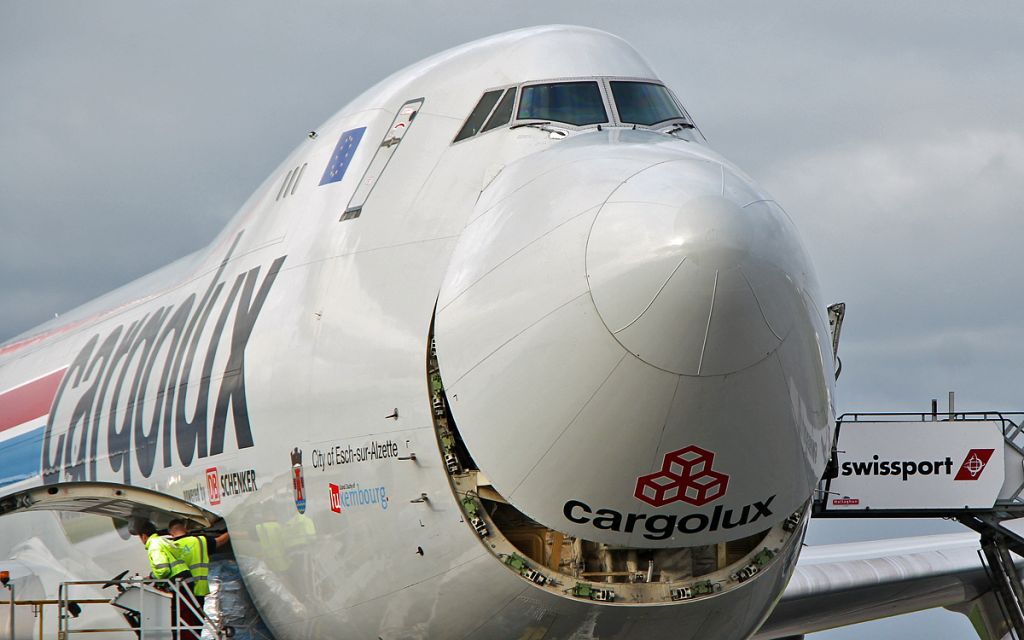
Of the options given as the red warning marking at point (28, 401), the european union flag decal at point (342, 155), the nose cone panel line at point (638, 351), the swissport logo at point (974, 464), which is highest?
the red warning marking at point (28, 401)

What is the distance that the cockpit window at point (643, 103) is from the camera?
35.6 feet

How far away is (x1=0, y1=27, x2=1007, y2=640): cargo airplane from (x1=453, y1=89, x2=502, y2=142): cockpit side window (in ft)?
0.08

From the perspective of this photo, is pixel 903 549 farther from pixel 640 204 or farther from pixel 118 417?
pixel 640 204

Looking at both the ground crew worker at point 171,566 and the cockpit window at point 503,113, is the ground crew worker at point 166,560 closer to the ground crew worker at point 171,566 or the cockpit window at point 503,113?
the ground crew worker at point 171,566

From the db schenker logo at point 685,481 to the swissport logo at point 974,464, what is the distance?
14.7m

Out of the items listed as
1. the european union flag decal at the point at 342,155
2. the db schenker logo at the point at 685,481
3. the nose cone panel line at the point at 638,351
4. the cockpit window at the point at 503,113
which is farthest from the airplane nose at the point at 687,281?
the european union flag decal at the point at 342,155

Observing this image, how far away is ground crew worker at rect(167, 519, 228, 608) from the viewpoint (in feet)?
39.4

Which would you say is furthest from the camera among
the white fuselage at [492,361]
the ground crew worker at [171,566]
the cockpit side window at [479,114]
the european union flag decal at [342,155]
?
the ground crew worker at [171,566]

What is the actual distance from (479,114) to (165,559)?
4.88 metres

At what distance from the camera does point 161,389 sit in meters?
13.6

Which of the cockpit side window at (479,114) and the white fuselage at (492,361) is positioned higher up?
the cockpit side window at (479,114)

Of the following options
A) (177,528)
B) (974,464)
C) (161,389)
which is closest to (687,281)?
(177,528)

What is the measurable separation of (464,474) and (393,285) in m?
1.53

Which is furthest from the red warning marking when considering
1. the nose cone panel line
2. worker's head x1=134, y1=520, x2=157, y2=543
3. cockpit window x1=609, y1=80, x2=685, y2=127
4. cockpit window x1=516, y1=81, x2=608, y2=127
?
the nose cone panel line
